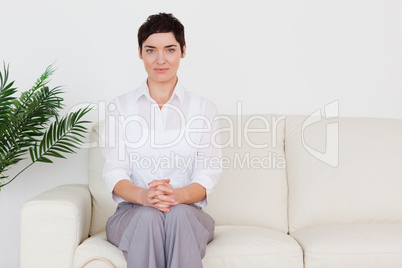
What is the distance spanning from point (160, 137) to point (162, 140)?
16mm

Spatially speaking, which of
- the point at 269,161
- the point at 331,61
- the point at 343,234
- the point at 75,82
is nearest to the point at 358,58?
the point at 331,61

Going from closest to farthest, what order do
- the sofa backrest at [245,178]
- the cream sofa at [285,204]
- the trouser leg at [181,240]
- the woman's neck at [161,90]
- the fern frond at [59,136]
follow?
the trouser leg at [181,240] < the cream sofa at [285,204] < the woman's neck at [161,90] < the sofa backrest at [245,178] < the fern frond at [59,136]

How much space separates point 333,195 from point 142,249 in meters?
1.24

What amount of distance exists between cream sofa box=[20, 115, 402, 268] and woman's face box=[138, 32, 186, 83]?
2.20ft

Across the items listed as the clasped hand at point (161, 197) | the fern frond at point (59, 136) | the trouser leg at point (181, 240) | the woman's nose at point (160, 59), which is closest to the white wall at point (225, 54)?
the fern frond at point (59, 136)

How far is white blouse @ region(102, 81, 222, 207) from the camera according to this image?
2.19 metres

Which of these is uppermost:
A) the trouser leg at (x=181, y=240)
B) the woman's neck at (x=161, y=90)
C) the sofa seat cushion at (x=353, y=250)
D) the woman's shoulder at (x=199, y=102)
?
the woman's neck at (x=161, y=90)

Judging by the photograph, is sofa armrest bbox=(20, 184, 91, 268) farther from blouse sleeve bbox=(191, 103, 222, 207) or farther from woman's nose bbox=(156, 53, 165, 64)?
woman's nose bbox=(156, 53, 165, 64)

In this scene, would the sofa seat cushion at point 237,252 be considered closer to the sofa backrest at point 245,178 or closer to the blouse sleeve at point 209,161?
the blouse sleeve at point 209,161

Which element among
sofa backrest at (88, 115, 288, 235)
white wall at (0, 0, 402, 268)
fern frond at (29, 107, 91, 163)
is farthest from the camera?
white wall at (0, 0, 402, 268)

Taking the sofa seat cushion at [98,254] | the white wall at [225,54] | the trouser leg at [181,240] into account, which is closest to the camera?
the trouser leg at [181,240]

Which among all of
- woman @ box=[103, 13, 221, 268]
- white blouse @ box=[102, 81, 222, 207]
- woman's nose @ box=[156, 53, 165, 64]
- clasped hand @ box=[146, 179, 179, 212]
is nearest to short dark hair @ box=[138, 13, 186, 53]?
woman @ box=[103, 13, 221, 268]

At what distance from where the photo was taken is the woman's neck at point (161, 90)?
7.43 ft

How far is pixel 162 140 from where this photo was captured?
223 cm
